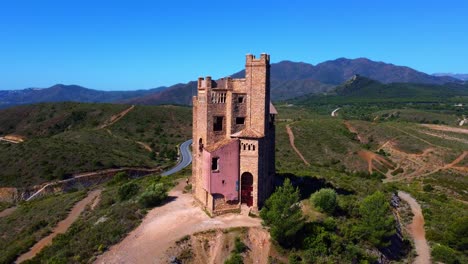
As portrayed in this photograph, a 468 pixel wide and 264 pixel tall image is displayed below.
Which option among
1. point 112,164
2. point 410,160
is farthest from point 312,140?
point 112,164

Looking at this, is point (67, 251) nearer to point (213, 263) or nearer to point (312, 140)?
point (213, 263)

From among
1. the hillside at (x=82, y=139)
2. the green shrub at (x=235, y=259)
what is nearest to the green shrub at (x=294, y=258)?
the green shrub at (x=235, y=259)

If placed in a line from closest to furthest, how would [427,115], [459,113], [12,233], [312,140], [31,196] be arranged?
[12,233], [31,196], [312,140], [427,115], [459,113]

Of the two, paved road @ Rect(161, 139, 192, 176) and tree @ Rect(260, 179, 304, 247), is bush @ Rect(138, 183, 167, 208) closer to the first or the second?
tree @ Rect(260, 179, 304, 247)

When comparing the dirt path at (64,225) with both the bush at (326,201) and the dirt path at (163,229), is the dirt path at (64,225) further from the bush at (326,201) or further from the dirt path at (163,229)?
the bush at (326,201)

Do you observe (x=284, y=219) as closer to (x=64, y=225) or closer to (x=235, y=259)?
(x=235, y=259)
